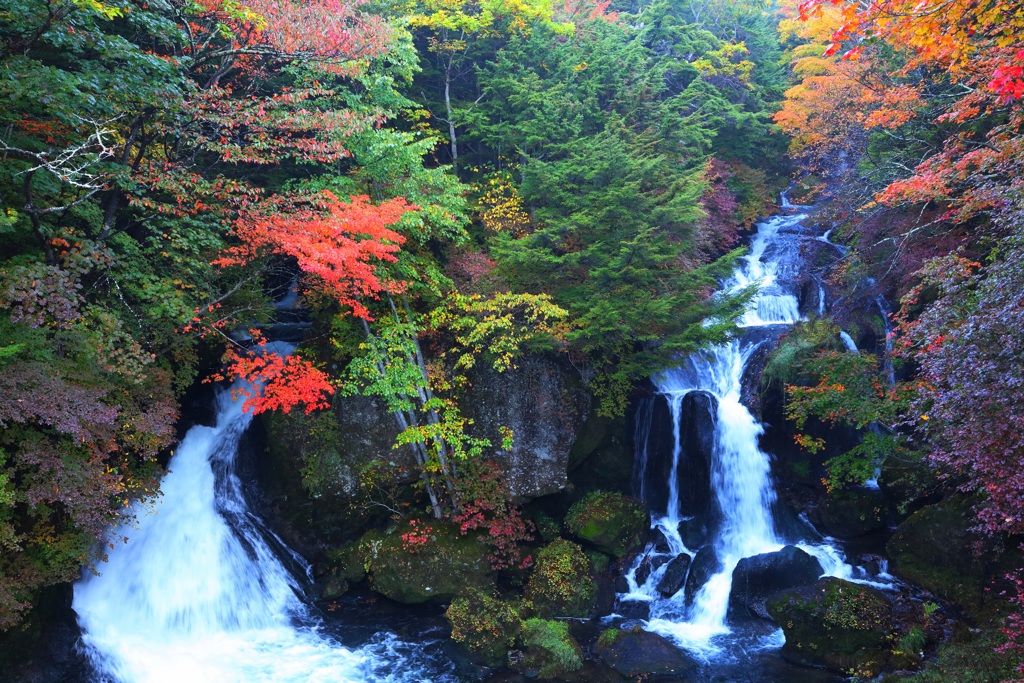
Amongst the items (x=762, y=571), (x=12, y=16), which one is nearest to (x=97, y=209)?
(x=12, y=16)

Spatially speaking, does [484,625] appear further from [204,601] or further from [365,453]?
[204,601]

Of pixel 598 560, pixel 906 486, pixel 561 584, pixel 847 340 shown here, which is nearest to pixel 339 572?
pixel 561 584

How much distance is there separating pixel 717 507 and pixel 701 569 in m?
1.60

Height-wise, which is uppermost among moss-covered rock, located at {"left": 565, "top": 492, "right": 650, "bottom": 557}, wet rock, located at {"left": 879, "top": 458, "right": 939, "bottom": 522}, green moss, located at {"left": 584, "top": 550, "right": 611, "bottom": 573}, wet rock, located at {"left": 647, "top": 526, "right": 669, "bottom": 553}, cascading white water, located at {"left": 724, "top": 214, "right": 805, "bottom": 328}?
cascading white water, located at {"left": 724, "top": 214, "right": 805, "bottom": 328}

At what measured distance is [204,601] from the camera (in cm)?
1007

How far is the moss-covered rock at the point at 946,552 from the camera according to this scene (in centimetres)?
923

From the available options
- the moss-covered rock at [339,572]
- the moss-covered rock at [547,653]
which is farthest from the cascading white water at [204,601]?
the moss-covered rock at [547,653]

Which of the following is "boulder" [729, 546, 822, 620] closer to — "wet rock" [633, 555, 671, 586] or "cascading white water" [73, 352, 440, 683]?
"wet rock" [633, 555, 671, 586]

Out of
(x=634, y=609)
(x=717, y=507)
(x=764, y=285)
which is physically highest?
(x=764, y=285)

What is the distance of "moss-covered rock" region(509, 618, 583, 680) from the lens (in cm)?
922

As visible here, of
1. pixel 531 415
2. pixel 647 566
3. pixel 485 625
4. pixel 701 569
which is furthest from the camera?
pixel 531 415

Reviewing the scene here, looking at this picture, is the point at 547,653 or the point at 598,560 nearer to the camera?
the point at 547,653

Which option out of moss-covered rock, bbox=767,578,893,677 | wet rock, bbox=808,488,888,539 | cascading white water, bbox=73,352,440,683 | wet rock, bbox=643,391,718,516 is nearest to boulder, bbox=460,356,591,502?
wet rock, bbox=643,391,718,516

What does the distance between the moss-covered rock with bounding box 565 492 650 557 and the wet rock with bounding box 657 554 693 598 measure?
2.79 feet
